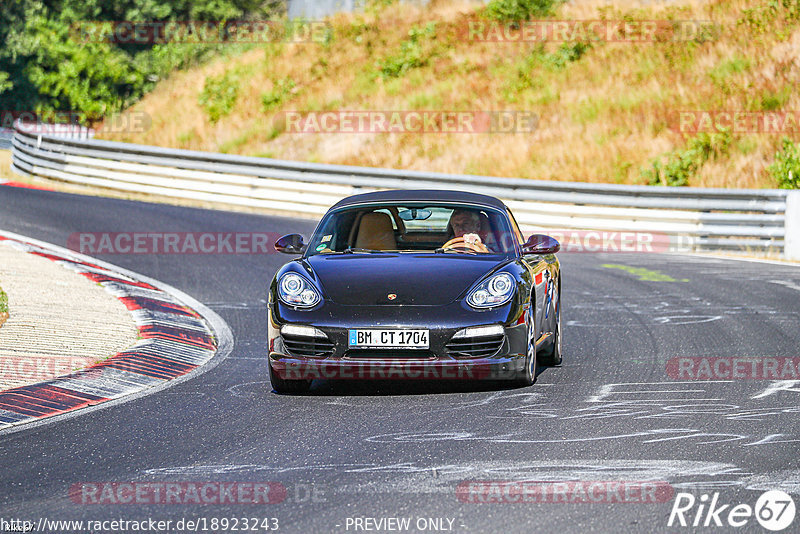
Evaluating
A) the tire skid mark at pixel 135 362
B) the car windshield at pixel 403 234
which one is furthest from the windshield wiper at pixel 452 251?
the tire skid mark at pixel 135 362

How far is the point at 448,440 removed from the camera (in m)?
6.49

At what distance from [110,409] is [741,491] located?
4150mm

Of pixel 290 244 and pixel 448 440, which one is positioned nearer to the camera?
pixel 448 440

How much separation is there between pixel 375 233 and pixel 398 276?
43.1 inches

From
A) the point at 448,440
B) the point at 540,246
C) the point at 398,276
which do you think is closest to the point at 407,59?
the point at 540,246

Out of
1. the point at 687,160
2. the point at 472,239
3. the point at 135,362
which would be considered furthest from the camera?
the point at 687,160

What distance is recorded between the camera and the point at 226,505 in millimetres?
5148

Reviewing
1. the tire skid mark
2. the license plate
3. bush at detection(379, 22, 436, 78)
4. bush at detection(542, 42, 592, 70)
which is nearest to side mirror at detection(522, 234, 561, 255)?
the license plate

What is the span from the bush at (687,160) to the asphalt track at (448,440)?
1262 cm

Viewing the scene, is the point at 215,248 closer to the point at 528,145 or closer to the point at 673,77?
the point at 528,145

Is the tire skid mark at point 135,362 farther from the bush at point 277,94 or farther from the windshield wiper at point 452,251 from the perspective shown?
the bush at point 277,94

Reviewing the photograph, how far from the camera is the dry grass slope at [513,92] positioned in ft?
83.8

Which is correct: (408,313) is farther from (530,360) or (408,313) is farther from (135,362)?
(135,362)

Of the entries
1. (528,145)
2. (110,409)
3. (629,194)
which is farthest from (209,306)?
(528,145)
